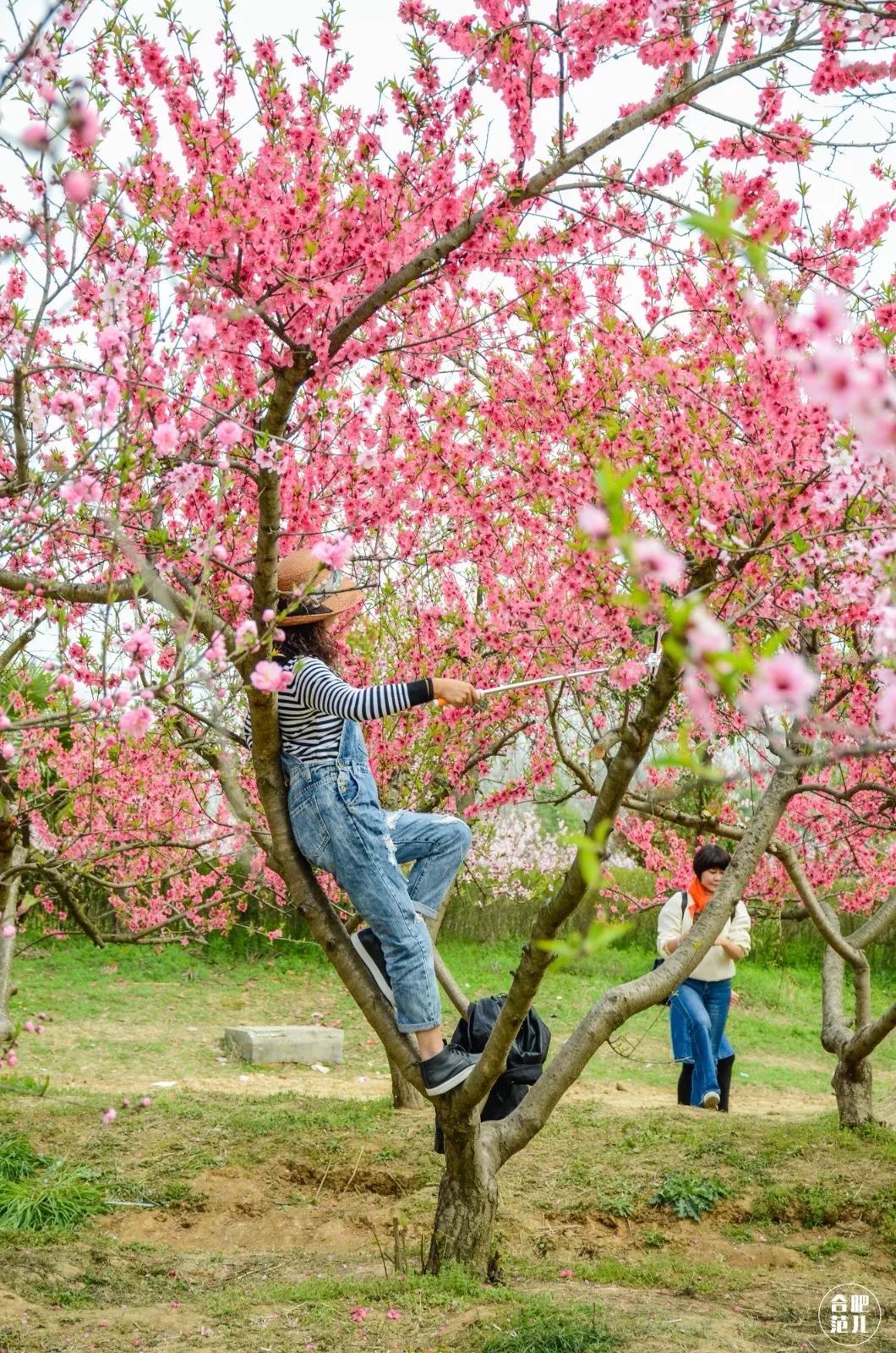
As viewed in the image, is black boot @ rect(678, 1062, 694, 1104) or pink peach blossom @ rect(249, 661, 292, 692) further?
black boot @ rect(678, 1062, 694, 1104)

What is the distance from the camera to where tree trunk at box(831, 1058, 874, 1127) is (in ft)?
17.5

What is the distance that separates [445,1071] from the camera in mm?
3455

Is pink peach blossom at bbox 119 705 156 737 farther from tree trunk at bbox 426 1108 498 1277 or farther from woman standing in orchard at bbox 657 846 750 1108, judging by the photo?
woman standing in orchard at bbox 657 846 750 1108

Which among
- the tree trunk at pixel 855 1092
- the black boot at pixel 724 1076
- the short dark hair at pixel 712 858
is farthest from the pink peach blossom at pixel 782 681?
the black boot at pixel 724 1076

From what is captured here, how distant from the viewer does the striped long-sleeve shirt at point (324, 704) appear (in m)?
3.16

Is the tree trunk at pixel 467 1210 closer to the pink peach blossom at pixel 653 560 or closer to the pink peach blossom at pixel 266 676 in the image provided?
the pink peach blossom at pixel 266 676

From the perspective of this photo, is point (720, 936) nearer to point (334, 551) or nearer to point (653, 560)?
point (334, 551)

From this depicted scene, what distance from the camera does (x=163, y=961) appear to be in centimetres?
1210

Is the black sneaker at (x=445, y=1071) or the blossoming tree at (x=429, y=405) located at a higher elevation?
the blossoming tree at (x=429, y=405)

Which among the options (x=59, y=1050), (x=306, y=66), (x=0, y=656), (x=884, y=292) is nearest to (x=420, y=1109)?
(x=0, y=656)

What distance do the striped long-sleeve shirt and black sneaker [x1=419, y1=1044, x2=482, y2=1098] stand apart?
3.15ft

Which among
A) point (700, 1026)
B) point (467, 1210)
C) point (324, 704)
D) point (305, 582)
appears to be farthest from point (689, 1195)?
point (305, 582)

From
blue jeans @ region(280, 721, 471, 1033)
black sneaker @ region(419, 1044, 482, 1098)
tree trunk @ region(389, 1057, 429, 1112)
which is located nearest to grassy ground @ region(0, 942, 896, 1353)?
tree trunk @ region(389, 1057, 429, 1112)

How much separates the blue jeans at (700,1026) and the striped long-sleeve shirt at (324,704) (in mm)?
3603
